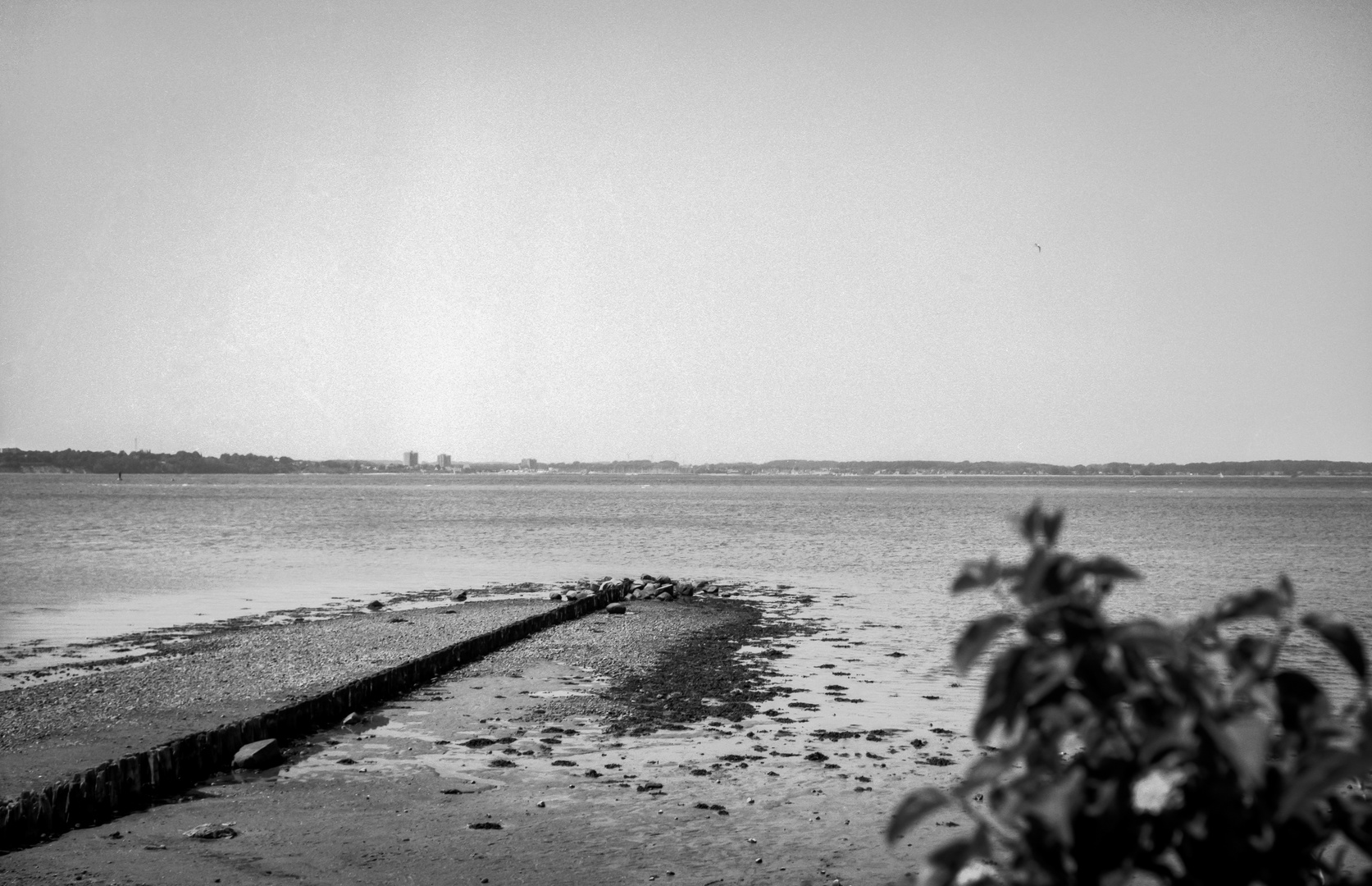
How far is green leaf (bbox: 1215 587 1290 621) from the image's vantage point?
1.75 meters

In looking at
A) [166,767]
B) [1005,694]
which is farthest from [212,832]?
[1005,694]

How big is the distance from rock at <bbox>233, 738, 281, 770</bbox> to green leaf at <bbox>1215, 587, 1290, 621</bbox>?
36.9 ft

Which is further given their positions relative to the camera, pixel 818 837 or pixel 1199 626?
pixel 818 837

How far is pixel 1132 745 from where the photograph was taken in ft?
5.70

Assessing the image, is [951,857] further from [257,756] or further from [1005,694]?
[257,756]

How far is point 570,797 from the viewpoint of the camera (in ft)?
34.2

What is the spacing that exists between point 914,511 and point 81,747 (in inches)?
3934

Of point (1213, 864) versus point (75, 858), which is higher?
point (1213, 864)

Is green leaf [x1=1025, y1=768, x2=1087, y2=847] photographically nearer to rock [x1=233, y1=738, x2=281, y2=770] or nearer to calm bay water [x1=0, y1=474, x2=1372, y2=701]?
calm bay water [x1=0, y1=474, x2=1372, y2=701]

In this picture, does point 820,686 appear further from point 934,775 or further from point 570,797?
point 570,797

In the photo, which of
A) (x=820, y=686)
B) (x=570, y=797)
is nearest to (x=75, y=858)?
(x=570, y=797)

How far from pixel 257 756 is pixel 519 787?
2910 millimetres

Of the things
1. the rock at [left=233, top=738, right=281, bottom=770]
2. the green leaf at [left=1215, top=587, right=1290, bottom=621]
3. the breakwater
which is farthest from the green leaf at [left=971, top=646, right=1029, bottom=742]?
the rock at [left=233, top=738, right=281, bottom=770]

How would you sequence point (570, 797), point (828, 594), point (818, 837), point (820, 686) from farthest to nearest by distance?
point (828, 594) < point (820, 686) < point (570, 797) < point (818, 837)
